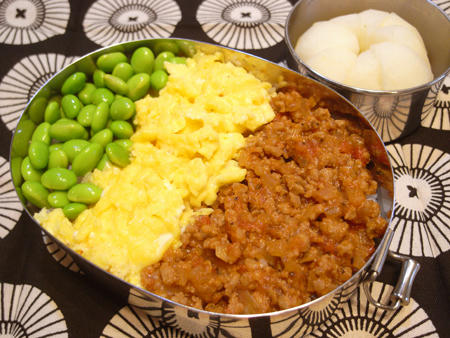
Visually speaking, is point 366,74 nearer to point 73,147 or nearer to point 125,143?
point 125,143

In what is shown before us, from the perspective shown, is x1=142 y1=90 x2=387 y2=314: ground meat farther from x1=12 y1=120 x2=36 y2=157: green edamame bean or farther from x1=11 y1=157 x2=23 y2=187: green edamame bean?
x1=12 y1=120 x2=36 y2=157: green edamame bean

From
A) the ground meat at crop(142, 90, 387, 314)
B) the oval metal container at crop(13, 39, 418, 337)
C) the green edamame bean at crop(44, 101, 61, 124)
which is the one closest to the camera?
the oval metal container at crop(13, 39, 418, 337)

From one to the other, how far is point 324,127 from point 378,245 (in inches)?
29.5

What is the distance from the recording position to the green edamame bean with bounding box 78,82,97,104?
101 inches

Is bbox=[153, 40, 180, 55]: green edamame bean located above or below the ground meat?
above

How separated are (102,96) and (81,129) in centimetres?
26

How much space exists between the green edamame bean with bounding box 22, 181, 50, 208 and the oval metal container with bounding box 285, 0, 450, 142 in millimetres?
1720

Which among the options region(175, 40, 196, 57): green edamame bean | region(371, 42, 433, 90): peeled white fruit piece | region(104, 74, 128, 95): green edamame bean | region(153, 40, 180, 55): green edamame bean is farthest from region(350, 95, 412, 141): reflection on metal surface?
region(104, 74, 128, 95): green edamame bean

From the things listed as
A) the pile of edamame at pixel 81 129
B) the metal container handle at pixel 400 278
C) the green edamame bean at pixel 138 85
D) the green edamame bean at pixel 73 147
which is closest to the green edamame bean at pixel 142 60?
the pile of edamame at pixel 81 129

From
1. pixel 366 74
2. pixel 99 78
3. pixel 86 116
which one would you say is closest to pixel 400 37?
Result: pixel 366 74

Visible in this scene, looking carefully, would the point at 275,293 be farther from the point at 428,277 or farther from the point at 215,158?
the point at 428,277

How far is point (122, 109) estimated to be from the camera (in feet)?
7.89

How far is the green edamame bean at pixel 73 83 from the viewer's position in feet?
8.20

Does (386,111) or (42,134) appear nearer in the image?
(42,134)
